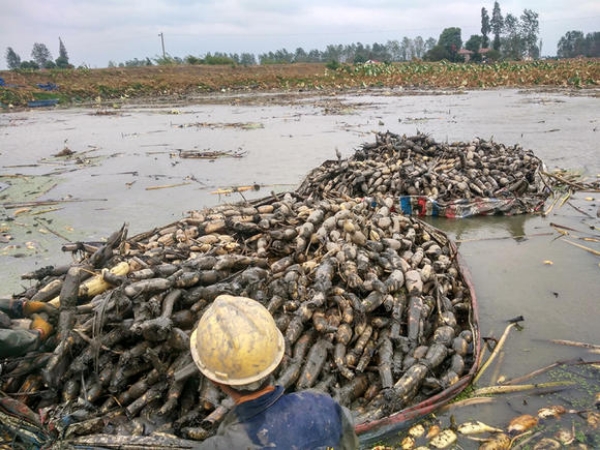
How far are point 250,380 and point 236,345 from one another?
18 cm

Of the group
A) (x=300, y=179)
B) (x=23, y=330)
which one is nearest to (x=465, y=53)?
(x=300, y=179)

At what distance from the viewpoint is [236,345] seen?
1.92 metres

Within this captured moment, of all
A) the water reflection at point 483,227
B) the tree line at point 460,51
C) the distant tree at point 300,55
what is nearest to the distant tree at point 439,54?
the tree line at point 460,51

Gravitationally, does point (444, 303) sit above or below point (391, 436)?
above

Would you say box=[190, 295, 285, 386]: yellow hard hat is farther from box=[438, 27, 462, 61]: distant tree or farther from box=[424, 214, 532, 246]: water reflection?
box=[438, 27, 462, 61]: distant tree

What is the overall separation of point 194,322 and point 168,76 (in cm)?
5818

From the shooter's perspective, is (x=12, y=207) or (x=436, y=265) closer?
(x=436, y=265)

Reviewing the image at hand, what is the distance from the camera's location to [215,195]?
11.7 m

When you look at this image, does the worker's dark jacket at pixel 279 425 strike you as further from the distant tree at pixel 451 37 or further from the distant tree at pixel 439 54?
the distant tree at pixel 451 37

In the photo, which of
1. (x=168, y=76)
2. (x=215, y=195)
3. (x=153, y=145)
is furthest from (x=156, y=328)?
(x=168, y=76)

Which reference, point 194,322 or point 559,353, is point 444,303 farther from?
point 194,322

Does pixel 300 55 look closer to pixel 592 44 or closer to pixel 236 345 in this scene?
pixel 592 44

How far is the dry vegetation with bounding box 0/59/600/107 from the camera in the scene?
46094 millimetres

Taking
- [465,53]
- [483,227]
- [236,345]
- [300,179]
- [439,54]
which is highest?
[465,53]
